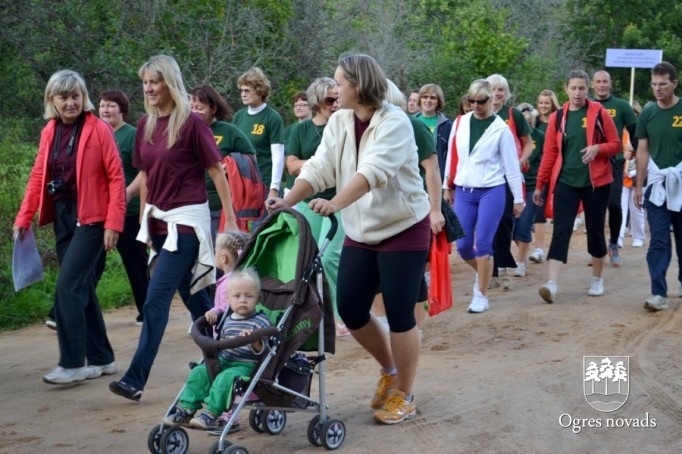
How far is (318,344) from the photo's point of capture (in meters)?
5.89

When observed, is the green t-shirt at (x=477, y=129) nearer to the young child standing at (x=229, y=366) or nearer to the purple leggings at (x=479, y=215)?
the purple leggings at (x=479, y=215)

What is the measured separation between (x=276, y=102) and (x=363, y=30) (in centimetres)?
584

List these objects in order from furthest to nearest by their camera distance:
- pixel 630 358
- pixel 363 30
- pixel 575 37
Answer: pixel 575 37, pixel 363 30, pixel 630 358

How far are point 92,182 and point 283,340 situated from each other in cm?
237

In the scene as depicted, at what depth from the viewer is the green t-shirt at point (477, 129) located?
9906mm

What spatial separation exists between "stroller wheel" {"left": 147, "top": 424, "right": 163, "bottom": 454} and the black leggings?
126 cm

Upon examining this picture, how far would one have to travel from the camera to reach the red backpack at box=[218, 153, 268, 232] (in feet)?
29.3

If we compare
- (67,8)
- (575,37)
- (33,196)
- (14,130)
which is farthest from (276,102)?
(575,37)

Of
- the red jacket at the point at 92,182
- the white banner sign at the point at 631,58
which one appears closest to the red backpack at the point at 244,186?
the red jacket at the point at 92,182

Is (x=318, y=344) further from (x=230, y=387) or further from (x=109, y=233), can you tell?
(x=109, y=233)

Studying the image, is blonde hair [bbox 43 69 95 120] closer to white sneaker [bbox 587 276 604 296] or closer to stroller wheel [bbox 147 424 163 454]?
stroller wheel [bbox 147 424 163 454]

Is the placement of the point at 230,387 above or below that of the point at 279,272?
below

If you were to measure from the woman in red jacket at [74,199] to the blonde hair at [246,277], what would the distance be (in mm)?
1662

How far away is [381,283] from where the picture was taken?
5.97 m
